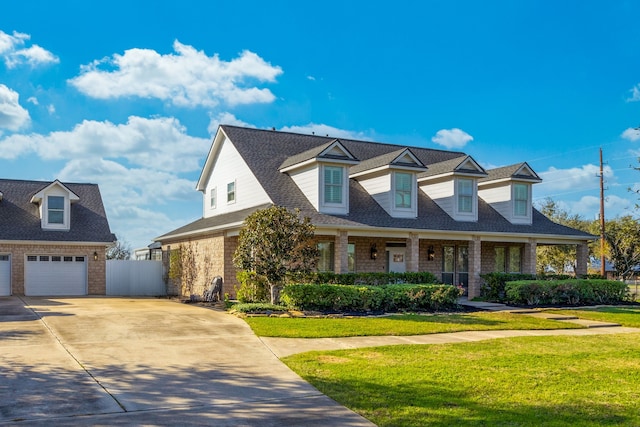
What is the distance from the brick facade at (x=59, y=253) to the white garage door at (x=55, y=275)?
0.19 metres

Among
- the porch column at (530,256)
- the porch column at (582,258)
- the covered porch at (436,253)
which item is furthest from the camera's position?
the porch column at (582,258)

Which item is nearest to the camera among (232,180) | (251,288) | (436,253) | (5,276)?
(251,288)

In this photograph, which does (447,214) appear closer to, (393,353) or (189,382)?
(393,353)

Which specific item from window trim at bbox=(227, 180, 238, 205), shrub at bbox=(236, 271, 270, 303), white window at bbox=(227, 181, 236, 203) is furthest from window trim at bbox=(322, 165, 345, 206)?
white window at bbox=(227, 181, 236, 203)

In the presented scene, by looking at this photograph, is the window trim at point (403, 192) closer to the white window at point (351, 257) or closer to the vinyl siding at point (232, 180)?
the white window at point (351, 257)

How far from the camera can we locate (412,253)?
2423 cm

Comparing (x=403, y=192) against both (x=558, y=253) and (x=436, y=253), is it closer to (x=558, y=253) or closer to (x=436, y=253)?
(x=436, y=253)

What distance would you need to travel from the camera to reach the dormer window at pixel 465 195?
26.7m

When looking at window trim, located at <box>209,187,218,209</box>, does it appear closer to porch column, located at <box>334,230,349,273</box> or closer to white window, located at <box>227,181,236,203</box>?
white window, located at <box>227,181,236,203</box>

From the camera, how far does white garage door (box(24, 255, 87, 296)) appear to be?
2720 centimetres

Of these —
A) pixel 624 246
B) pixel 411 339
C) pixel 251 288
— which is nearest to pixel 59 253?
pixel 251 288

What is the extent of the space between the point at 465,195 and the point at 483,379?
18063 mm

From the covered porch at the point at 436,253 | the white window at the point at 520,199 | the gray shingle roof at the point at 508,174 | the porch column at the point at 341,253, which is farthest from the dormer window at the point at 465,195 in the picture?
the porch column at the point at 341,253

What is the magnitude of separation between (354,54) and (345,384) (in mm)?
14085
